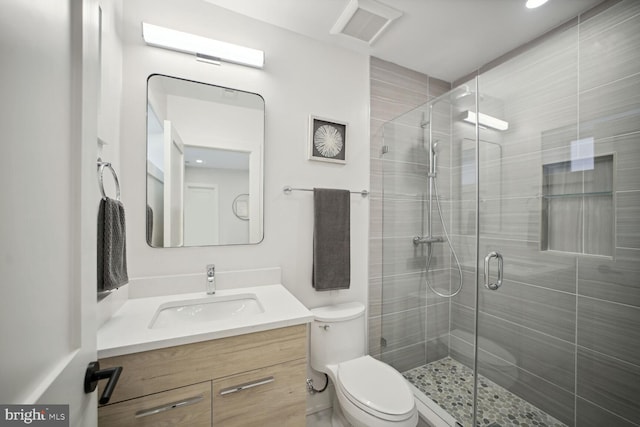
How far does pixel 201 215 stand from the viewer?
1393 mm

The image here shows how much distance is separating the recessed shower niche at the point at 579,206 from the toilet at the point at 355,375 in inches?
43.3

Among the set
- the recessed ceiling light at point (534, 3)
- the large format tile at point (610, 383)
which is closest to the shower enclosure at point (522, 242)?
the large format tile at point (610, 383)

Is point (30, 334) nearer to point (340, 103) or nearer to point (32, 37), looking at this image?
point (32, 37)

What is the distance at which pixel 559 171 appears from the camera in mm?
1280

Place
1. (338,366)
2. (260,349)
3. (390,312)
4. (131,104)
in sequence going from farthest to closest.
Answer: (390,312), (338,366), (131,104), (260,349)

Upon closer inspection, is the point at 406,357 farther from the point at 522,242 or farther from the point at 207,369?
the point at 207,369

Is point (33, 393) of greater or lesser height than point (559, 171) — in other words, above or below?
below

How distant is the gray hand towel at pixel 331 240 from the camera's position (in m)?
1.60

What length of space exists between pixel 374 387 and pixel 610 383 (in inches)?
42.6

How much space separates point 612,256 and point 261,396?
1.68m

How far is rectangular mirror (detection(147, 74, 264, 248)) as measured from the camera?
1.31 meters

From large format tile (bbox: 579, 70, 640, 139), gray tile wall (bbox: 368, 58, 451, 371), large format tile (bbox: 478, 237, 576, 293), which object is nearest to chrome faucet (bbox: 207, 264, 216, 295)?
gray tile wall (bbox: 368, 58, 451, 371)

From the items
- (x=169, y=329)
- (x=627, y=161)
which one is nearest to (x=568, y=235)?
(x=627, y=161)

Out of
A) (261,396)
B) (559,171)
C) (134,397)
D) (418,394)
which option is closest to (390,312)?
(418,394)
